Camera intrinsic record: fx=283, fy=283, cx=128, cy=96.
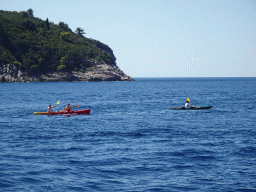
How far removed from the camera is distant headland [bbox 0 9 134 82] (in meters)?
133

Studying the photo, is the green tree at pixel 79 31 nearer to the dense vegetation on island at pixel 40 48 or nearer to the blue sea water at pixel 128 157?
the dense vegetation on island at pixel 40 48

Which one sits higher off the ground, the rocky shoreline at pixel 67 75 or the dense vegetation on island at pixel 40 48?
the dense vegetation on island at pixel 40 48

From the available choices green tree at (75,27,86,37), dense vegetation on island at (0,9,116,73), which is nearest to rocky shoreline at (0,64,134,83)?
dense vegetation on island at (0,9,116,73)

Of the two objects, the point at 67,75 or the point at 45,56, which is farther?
the point at 67,75

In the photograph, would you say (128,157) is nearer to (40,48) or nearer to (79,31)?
(40,48)

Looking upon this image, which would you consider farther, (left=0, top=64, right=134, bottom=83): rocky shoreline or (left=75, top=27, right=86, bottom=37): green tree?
(left=75, top=27, right=86, bottom=37): green tree

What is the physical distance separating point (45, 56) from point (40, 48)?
619 cm

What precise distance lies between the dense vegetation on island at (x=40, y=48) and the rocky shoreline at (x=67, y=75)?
2.46 metres

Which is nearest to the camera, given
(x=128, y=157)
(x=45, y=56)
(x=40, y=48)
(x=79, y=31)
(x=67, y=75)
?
(x=128, y=157)

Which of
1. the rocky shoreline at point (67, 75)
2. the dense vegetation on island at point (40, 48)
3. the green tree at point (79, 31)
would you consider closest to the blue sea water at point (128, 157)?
the rocky shoreline at point (67, 75)

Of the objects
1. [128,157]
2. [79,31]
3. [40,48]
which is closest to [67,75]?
[40,48]

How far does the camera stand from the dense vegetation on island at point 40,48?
136375 mm

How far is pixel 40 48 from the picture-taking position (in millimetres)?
146250

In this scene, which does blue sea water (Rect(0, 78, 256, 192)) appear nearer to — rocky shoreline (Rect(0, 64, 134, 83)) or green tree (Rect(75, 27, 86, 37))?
rocky shoreline (Rect(0, 64, 134, 83))
